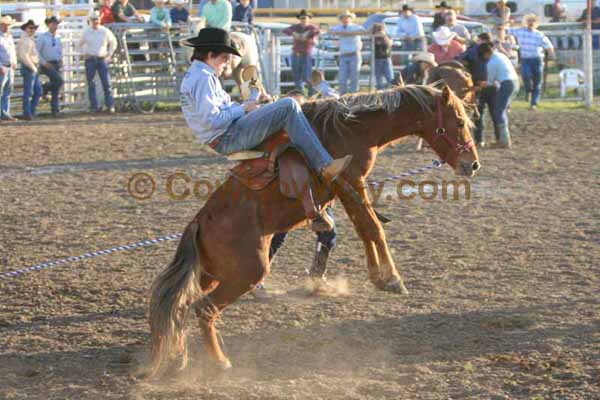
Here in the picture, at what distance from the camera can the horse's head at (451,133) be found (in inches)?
230

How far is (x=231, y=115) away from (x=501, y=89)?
8.47 metres

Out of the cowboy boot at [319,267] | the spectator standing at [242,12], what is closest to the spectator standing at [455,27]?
the spectator standing at [242,12]

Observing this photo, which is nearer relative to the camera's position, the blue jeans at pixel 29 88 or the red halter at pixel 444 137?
the red halter at pixel 444 137

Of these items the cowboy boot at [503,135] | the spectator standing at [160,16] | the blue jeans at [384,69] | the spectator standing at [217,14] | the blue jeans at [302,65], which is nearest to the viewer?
the cowboy boot at [503,135]

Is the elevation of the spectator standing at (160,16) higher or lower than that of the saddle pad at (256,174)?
higher

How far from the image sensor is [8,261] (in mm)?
7727

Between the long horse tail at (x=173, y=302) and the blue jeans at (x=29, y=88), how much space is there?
1254cm

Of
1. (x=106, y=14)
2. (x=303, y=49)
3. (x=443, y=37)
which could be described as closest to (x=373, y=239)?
(x=443, y=37)

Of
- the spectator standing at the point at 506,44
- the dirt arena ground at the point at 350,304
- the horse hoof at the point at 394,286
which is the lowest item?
the dirt arena ground at the point at 350,304

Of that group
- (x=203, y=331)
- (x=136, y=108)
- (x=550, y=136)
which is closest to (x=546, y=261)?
(x=203, y=331)

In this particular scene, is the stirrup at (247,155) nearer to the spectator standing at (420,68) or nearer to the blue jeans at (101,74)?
the spectator standing at (420,68)

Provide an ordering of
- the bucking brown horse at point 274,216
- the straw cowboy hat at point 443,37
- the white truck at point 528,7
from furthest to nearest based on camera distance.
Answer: the white truck at point 528,7 → the straw cowboy hat at point 443,37 → the bucking brown horse at point 274,216

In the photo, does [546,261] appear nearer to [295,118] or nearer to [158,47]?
[295,118]

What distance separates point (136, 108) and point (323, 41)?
13.2 ft
